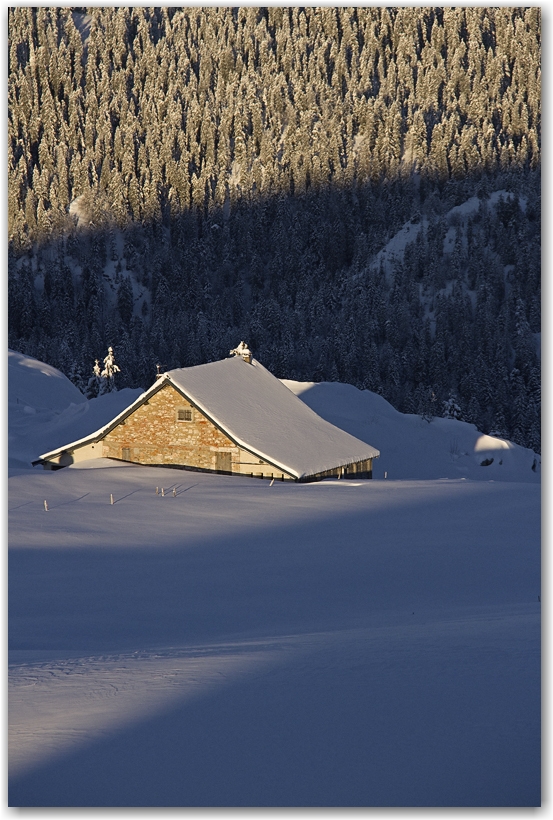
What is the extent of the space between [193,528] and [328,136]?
182655mm

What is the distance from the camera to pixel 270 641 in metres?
13.9

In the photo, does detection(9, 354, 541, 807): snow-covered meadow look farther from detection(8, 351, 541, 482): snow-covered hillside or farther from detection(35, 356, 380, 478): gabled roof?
detection(8, 351, 541, 482): snow-covered hillside

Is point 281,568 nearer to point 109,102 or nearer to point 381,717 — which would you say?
point 381,717

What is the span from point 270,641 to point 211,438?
22118mm

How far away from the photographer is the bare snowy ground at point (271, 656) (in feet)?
27.8

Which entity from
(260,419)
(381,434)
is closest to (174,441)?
(260,419)

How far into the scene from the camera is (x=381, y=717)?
9.48 m

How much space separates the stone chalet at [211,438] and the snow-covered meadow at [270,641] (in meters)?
1.41

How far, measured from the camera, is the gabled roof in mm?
35375

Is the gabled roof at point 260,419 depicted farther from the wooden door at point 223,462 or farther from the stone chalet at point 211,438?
the wooden door at point 223,462

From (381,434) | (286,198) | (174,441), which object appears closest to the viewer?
(174,441)

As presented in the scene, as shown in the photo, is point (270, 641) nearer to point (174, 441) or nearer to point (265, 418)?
point (174, 441)

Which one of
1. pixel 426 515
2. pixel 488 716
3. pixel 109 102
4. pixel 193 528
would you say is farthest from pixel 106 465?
pixel 109 102

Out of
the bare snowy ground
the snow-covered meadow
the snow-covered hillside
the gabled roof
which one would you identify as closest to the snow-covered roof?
the gabled roof
